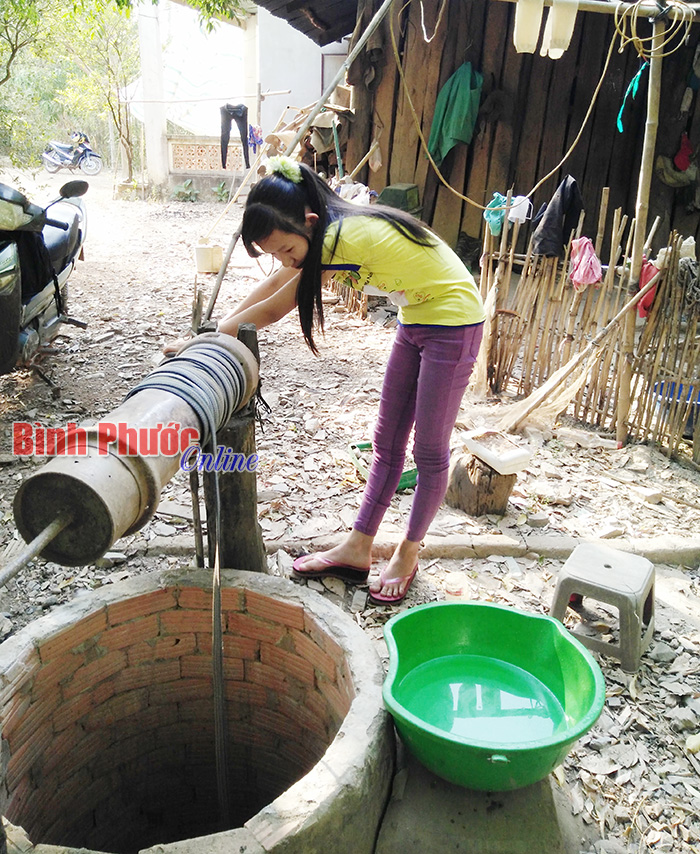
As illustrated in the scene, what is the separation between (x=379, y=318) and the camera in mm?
7371

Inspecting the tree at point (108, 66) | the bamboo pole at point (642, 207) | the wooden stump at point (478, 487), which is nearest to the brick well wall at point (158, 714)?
the wooden stump at point (478, 487)

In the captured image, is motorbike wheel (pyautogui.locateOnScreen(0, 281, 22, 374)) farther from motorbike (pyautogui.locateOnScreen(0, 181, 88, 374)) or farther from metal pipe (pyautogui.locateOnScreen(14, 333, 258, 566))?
metal pipe (pyautogui.locateOnScreen(14, 333, 258, 566))

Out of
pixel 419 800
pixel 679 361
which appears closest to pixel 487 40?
pixel 679 361

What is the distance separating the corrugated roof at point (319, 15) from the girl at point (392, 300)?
243 inches

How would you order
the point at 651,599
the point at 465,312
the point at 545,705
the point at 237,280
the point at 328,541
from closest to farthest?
the point at 545,705 < the point at 465,312 < the point at 651,599 < the point at 328,541 < the point at 237,280

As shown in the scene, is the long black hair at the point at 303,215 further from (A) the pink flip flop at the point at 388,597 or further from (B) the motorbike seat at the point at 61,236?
(B) the motorbike seat at the point at 61,236

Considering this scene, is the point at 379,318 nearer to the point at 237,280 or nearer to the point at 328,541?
the point at 237,280

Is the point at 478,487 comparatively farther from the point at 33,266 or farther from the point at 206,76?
the point at 206,76

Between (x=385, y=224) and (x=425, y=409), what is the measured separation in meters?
0.70

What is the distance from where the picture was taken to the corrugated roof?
732cm

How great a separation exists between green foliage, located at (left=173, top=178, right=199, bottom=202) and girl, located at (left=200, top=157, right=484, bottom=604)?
49.9 feet

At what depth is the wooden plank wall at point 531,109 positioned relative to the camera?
7125 millimetres

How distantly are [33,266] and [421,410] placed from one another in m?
3.28

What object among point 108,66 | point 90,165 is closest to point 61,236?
point 108,66
